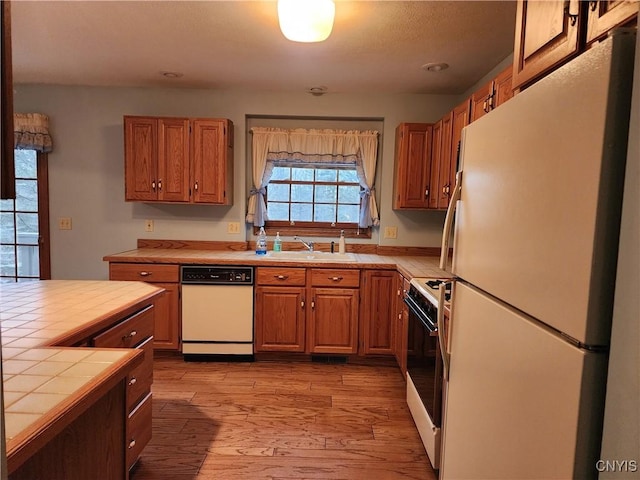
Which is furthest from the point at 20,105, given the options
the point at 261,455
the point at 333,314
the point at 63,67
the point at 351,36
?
the point at 261,455

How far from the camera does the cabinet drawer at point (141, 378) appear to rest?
5.26 feet

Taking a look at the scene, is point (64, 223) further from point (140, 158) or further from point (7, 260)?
point (140, 158)

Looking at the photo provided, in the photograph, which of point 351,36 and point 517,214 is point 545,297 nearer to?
point 517,214

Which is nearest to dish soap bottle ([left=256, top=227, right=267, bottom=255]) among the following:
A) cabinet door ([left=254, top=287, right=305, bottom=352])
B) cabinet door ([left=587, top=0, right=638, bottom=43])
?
cabinet door ([left=254, top=287, right=305, bottom=352])

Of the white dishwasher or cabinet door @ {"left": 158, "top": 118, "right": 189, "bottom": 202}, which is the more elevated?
cabinet door @ {"left": 158, "top": 118, "right": 189, "bottom": 202}

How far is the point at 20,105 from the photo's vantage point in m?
3.37

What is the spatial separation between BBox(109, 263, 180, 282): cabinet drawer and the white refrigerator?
2514mm

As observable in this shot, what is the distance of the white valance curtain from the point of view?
3457 millimetres

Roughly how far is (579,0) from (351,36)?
1.52m

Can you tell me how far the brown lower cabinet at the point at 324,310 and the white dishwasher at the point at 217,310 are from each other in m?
0.10

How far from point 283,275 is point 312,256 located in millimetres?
418

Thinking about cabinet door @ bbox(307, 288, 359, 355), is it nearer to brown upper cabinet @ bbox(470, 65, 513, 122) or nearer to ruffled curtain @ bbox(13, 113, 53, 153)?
brown upper cabinet @ bbox(470, 65, 513, 122)

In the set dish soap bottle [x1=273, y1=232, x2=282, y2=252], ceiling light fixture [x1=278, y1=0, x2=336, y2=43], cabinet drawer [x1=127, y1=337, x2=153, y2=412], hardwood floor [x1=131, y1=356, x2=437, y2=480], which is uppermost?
ceiling light fixture [x1=278, y1=0, x2=336, y2=43]

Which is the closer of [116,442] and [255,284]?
[116,442]
